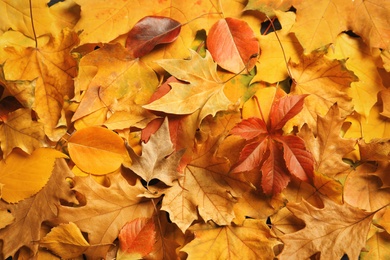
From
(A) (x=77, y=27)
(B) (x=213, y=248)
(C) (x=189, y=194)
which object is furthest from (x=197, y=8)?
(B) (x=213, y=248)

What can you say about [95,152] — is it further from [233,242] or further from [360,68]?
[360,68]

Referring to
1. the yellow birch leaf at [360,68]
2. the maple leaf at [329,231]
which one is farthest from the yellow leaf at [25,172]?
the yellow birch leaf at [360,68]

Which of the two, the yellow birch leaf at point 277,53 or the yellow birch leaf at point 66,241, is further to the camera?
the yellow birch leaf at point 277,53

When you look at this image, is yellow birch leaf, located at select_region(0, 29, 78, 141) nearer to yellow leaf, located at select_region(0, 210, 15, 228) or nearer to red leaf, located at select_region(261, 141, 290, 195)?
yellow leaf, located at select_region(0, 210, 15, 228)

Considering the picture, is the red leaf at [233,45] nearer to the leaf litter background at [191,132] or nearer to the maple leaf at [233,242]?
the leaf litter background at [191,132]

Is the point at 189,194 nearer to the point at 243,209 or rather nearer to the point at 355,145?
the point at 243,209
